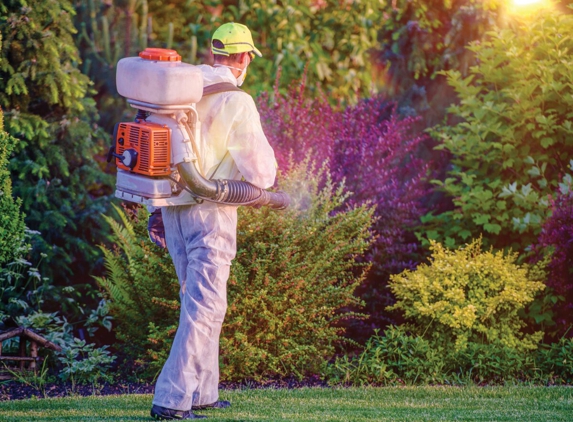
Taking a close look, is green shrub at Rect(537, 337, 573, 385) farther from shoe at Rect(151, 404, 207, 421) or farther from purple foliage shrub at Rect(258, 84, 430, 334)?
shoe at Rect(151, 404, 207, 421)

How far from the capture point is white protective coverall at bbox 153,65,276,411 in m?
4.80

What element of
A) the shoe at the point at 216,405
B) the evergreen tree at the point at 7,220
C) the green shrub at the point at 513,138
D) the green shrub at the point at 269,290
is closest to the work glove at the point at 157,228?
the shoe at the point at 216,405

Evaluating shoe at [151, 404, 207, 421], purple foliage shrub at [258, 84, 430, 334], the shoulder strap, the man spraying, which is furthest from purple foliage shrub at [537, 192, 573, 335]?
shoe at [151, 404, 207, 421]

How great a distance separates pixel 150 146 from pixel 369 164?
12.0 feet

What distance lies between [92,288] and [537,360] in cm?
395

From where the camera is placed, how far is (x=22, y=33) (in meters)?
7.46

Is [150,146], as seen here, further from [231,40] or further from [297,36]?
[297,36]

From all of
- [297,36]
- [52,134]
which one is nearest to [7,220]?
[52,134]

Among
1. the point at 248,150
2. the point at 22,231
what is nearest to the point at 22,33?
the point at 22,231

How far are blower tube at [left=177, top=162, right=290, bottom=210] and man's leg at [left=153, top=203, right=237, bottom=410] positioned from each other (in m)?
0.14

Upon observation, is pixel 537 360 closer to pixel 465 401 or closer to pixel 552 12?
pixel 465 401

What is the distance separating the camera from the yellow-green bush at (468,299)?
21.6 ft

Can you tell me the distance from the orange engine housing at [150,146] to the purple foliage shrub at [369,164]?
→ 3.01 meters

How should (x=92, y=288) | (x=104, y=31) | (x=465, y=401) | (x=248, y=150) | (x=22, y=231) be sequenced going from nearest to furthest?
1. (x=248, y=150)
2. (x=465, y=401)
3. (x=22, y=231)
4. (x=92, y=288)
5. (x=104, y=31)
